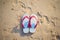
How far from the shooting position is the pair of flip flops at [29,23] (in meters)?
1.41

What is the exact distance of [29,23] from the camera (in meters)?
1.42

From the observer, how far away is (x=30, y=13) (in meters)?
1.47

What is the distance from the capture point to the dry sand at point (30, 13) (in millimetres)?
1433

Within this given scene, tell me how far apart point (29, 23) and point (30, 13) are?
114 millimetres

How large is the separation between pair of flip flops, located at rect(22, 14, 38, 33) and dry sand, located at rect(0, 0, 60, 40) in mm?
47

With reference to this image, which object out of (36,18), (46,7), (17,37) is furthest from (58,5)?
(17,37)

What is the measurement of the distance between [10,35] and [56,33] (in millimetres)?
Result: 464

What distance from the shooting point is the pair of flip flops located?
1.41 meters

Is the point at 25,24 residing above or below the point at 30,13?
below

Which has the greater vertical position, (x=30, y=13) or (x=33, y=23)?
(x=30, y=13)

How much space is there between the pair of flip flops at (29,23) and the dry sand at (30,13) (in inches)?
1.8

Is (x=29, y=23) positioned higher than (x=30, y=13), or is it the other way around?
(x=30, y=13)

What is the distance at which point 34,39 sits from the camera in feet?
4.70

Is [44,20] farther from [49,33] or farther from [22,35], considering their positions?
[22,35]
